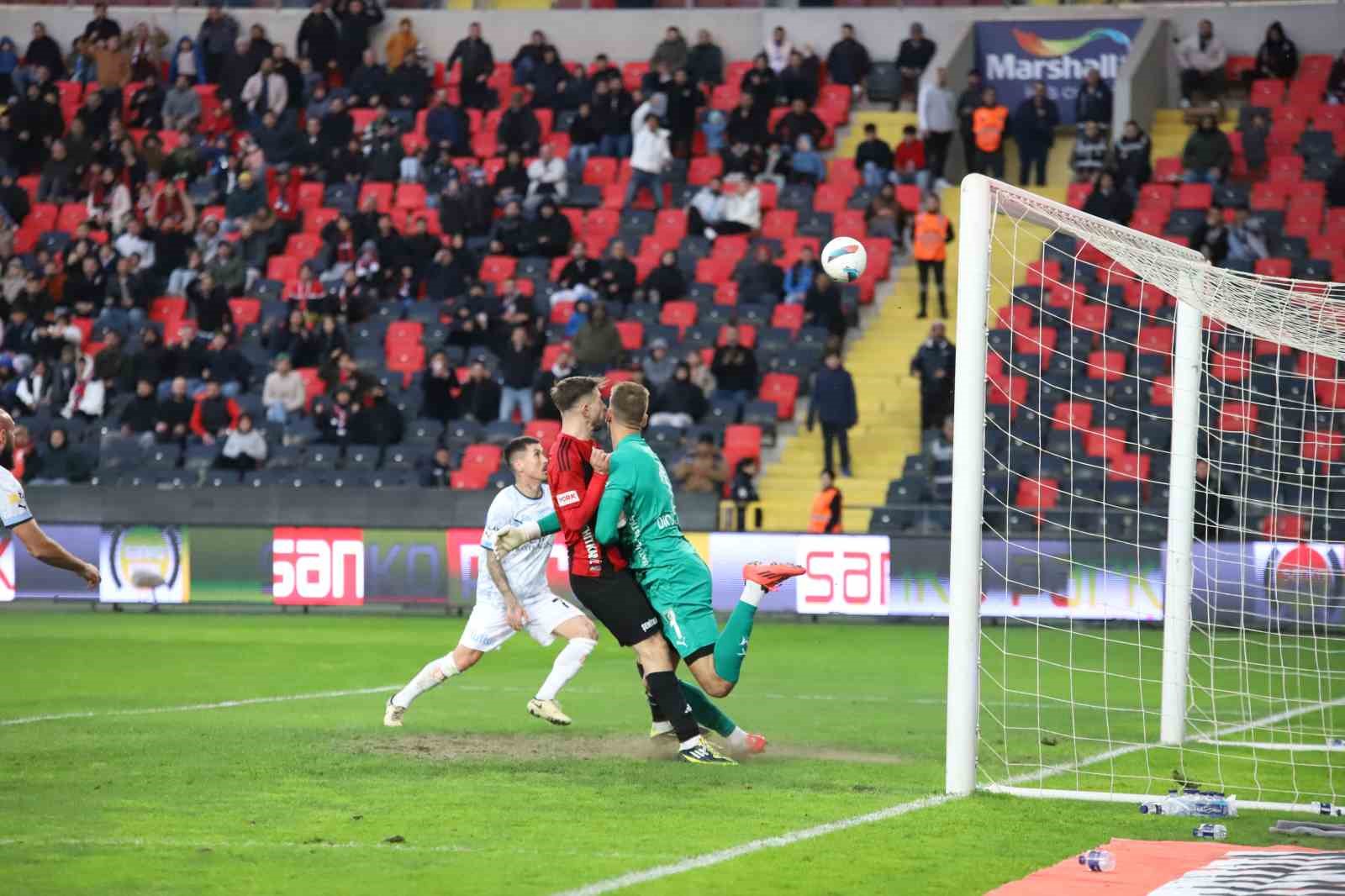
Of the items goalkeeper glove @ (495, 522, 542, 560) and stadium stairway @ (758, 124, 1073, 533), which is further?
stadium stairway @ (758, 124, 1073, 533)

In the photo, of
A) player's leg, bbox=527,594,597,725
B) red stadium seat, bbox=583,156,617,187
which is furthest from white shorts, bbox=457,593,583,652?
red stadium seat, bbox=583,156,617,187

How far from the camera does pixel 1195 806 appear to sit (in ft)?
29.7

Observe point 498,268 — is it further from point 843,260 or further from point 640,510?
point 640,510

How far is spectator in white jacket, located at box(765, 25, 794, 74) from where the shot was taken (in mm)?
31609

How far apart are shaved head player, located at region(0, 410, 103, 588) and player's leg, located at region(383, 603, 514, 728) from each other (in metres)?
2.81

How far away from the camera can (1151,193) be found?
91.2 feet

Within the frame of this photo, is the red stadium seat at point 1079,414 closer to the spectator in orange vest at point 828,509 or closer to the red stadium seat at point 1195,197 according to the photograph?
the spectator in orange vest at point 828,509

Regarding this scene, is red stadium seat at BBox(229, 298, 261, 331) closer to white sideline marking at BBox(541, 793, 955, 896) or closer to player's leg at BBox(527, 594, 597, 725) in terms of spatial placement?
player's leg at BBox(527, 594, 597, 725)

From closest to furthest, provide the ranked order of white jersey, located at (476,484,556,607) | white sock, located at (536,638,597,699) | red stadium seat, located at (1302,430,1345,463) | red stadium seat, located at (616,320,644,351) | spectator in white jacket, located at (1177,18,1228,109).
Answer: white sock, located at (536,638,597,699) → white jersey, located at (476,484,556,607) → red stadium seat, located at (1302,430,1345,463) → red stadium seat, located at (616,320,644,351) → spectator in white jacket, located at (1177,18,1228,109)

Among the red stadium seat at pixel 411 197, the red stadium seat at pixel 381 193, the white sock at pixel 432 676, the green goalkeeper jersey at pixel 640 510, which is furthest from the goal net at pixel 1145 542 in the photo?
the red stadium seat at pixel 381 193

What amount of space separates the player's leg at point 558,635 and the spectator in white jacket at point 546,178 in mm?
18235

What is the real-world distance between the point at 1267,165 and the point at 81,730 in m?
22.2

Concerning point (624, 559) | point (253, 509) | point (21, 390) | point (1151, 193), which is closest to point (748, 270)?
point (1151, 193)

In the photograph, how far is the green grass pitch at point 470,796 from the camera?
7398 mm
